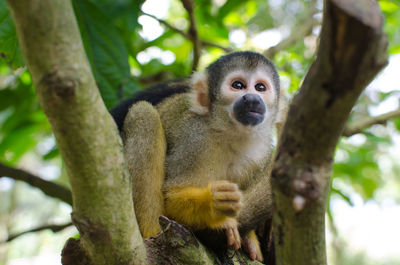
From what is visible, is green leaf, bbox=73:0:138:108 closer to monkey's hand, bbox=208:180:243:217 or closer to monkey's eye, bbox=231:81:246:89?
monkey's eye, bbox=231:81:246:89

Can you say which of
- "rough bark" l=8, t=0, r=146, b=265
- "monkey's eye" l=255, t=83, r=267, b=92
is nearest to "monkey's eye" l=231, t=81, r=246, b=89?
"monkey's eye" l=255, t=83, r=267, b=92

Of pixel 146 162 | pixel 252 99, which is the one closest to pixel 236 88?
pixel 252 99

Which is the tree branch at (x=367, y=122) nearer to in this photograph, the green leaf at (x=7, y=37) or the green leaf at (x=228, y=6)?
the green leaf at (x=228, y=6)

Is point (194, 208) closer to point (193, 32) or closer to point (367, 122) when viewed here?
point (193, 32)

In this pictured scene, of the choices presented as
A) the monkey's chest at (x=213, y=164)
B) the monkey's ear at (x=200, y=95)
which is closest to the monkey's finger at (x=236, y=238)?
the monkey's chest at (x=213, y=164)

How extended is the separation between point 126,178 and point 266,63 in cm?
201

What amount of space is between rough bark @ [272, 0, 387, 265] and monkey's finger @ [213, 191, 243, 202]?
0.81m

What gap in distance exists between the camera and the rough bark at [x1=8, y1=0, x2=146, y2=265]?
1449 millimetres

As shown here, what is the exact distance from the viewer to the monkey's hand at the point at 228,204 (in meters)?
2.46

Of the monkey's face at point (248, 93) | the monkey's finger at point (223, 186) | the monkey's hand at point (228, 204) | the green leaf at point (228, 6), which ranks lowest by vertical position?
the monkey's hand at point (228, 204)

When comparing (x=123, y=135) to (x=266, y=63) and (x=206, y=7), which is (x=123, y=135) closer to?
(x=266, y=63)

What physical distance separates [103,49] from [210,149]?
4.87 feet

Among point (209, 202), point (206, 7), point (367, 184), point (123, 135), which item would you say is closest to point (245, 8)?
point (206, 7)

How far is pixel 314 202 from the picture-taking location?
1441 mm
